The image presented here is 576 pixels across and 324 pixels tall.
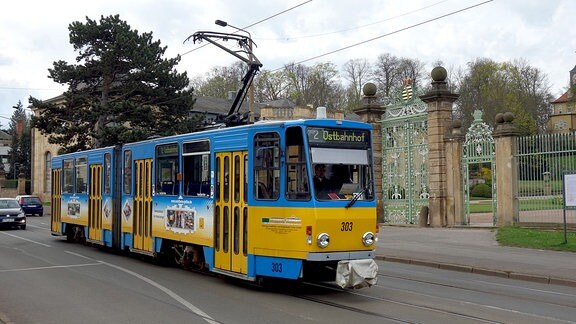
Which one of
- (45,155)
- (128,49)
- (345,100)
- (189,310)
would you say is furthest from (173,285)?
(345,100)

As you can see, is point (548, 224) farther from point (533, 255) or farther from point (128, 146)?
point (128, 146)

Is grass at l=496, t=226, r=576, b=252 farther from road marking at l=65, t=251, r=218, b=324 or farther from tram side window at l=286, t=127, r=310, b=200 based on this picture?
road marking at l=65, t=251, r=218, b=324

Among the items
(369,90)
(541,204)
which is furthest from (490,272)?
(369,90)

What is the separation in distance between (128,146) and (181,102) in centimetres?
2649

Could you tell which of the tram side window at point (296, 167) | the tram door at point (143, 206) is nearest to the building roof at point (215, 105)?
the tram door at point (143, 206)

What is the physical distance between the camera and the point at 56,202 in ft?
75.2

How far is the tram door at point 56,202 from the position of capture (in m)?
22.6

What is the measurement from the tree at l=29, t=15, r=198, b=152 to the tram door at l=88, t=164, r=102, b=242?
67.2 ft

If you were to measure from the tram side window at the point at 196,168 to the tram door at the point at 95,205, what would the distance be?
252 inches

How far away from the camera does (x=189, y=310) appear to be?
9328 mm

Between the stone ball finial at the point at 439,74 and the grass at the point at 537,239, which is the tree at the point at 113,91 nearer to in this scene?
the stone ball finial at the point at 439,74

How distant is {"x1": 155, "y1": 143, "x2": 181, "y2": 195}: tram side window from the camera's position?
1385cm

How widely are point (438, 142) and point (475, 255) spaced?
28.5ft

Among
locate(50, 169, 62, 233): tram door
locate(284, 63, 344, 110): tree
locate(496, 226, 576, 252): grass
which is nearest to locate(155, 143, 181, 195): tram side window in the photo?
locate(50, 169, 62, 233): tram door
